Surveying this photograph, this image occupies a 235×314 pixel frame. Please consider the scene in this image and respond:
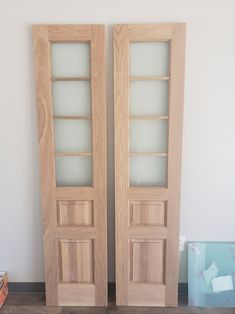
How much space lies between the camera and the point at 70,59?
76.6 inches

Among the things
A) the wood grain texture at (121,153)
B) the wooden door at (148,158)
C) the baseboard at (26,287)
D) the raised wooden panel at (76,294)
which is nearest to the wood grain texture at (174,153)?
the wooden door at (148,158)

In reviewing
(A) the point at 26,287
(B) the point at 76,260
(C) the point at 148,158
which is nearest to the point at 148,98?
(C) the point at 148,158

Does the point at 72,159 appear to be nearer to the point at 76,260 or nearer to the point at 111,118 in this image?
the point at 111,118

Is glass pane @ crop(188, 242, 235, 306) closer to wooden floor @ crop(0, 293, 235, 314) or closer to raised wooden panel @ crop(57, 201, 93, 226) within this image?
wooden floor @ crop(0, 293, 235, 314)

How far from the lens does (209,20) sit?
6.28 feet

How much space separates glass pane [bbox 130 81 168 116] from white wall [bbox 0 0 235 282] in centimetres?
16

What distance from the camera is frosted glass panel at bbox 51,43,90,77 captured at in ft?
6.33

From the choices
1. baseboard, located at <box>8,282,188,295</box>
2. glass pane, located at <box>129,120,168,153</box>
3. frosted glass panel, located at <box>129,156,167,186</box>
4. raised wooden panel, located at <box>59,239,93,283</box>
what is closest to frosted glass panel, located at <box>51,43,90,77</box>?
glass pane, located at <box>129,120,168,153</box>

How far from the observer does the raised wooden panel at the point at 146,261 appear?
2070mm

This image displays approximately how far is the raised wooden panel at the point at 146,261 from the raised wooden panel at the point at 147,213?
0.47ft

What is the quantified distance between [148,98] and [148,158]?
427 millimetres

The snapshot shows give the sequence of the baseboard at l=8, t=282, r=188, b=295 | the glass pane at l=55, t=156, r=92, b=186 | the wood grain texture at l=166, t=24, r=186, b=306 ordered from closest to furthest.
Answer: the wood grain texture at l=166, t=24, r=186, b=306 < the glass pane at l=55, t=156, r=92, b=186 < the baseboard at l=8, t=282, r=188, b=295

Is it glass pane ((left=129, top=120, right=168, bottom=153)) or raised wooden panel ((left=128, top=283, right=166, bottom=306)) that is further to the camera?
raised wooden panel ((left=128, top=283, right=166, bottom=306))

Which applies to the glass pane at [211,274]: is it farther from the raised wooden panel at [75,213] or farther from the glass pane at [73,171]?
the glass pane at [73,171]
